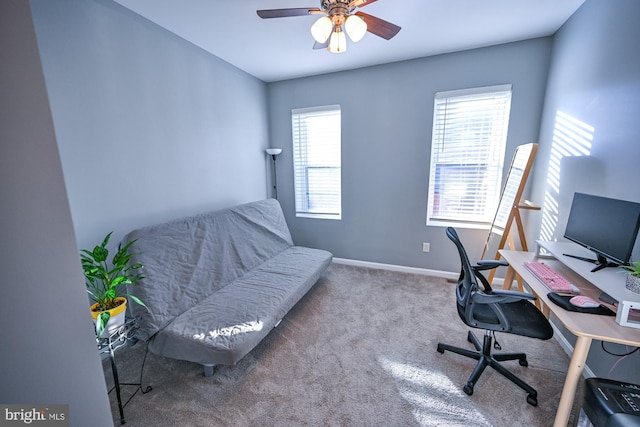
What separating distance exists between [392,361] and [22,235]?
2022 millimetres

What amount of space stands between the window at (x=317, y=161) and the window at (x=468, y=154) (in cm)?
119

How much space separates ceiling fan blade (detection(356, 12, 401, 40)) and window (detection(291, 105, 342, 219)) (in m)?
1.53

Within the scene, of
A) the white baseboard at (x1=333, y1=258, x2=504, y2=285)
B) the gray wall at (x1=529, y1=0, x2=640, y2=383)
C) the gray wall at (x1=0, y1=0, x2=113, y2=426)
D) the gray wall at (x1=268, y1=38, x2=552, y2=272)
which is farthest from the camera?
the white baseboard at (x1=333, y1=258, x2=504, y2=285)

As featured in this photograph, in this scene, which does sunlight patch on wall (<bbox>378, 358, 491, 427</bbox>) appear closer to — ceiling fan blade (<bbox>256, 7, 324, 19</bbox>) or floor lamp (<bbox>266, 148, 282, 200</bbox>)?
ceiling fan blade (<bbox>256, 7, 324, 19</bbox>)

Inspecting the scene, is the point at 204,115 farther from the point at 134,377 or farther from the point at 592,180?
the point at 592,180

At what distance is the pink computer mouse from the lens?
3.99 feet

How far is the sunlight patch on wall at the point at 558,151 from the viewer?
183cm

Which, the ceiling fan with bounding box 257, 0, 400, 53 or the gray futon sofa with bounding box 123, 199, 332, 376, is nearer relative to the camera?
the ceiling fan with bounding box 257, 0, 400, 53

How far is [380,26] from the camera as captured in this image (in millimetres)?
1602

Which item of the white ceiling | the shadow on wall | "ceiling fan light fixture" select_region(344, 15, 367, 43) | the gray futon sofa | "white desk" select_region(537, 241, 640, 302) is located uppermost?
the white ceiling

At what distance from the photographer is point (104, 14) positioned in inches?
68.7

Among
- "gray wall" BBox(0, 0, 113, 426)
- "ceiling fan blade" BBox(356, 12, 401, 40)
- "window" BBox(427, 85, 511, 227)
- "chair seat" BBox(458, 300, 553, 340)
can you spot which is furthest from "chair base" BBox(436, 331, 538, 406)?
"ceiling fan blade" BBox(356, 12, 401, 40)

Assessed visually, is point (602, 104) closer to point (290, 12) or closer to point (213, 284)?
point (290, 12)

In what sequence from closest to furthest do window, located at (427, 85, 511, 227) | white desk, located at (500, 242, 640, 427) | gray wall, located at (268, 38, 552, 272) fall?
white desk, located at (500, 242, 640, 427), gray wall, located at (268, 38, 552, 272), window, located at (427, 85, 511, 227)
